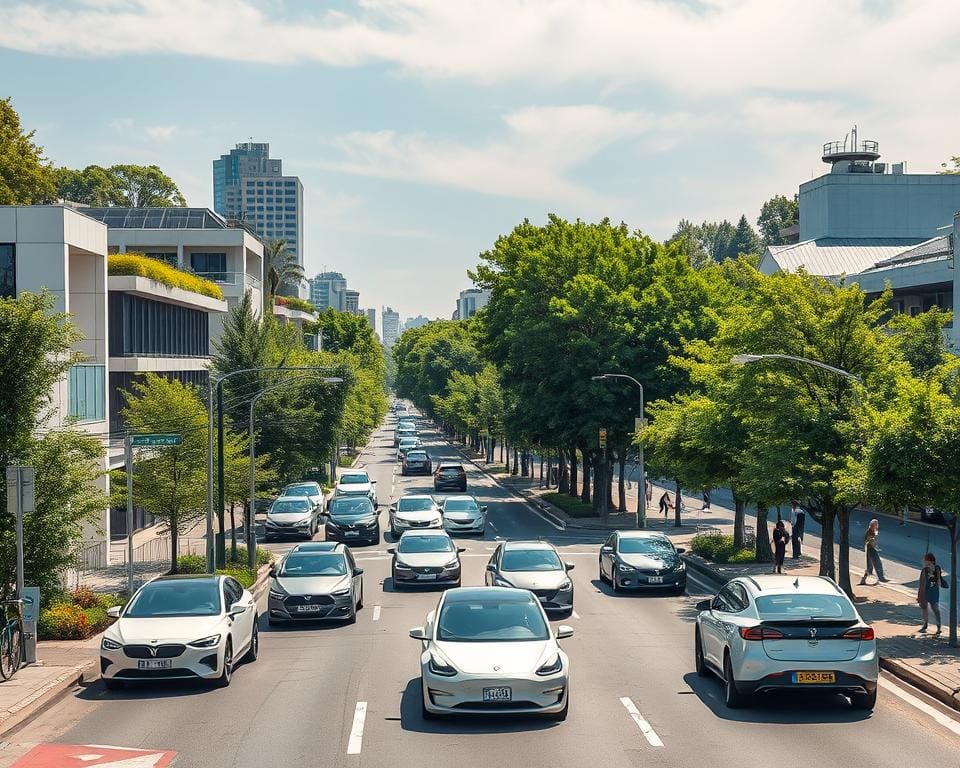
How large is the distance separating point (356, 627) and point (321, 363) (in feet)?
131

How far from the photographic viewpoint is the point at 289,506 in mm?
46406

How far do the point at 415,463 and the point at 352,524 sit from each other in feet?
123

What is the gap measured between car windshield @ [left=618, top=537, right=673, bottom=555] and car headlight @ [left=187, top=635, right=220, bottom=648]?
14414 mm

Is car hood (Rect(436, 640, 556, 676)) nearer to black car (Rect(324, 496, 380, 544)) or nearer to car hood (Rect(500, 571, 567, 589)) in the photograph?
car hood (Rect(500, 571, 567, 589))

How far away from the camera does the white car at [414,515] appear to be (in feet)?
137

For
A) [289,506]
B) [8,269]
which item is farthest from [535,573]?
[289,506]

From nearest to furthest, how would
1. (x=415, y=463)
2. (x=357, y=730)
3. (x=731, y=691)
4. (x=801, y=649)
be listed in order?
(x=357, y=730), (x=801, y=649), (x=731, y=691), (x=415, y=463)

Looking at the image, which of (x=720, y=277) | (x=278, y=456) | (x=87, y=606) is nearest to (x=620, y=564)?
(x=87, y=606)

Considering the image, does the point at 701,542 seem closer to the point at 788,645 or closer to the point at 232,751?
the point at 788,645

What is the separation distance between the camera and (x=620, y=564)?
29.2 meters

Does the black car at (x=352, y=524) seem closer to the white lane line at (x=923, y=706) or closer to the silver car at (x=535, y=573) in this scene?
the silver car at (x=535, y=573)

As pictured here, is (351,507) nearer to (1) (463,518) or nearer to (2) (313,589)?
(1) (463,518)

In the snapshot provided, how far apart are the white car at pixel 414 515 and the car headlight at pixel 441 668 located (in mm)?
27037

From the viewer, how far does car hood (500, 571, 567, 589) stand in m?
24.9
